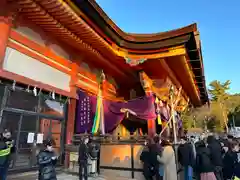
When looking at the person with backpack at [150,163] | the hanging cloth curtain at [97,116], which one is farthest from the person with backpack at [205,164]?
the hanging cloth curtain at [97,116]

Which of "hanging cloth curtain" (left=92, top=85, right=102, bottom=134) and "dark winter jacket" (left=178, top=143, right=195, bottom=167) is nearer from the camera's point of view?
"dark winter jacket" (left=178, top=143, right=195, bottom=167)

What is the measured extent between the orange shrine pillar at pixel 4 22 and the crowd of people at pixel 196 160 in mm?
4466

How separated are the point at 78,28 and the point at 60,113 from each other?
2980 mm

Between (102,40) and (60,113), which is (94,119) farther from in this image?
(102,40)

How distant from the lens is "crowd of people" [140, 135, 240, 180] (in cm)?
412

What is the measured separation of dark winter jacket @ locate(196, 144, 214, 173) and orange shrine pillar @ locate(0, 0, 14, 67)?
5.27 m

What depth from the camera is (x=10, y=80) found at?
15.7 ft

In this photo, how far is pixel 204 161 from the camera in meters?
4.08

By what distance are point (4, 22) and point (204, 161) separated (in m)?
5.97

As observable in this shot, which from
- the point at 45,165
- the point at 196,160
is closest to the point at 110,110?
the point at 196,160

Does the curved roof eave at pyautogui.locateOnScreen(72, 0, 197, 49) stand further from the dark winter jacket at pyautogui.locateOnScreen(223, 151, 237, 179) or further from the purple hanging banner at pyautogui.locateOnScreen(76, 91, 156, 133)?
the dark winter jacket at pyautogui.locateOnScreen(223, 151, 237, 179)

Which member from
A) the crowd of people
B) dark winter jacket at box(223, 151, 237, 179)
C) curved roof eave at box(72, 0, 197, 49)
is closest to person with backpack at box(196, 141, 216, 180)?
the crowd of people

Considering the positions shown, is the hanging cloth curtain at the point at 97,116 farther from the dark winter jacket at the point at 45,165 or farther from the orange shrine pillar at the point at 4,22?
the orange shrine pillar at the point at 4,22

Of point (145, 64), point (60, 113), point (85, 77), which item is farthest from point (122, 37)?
point (60, 113)
